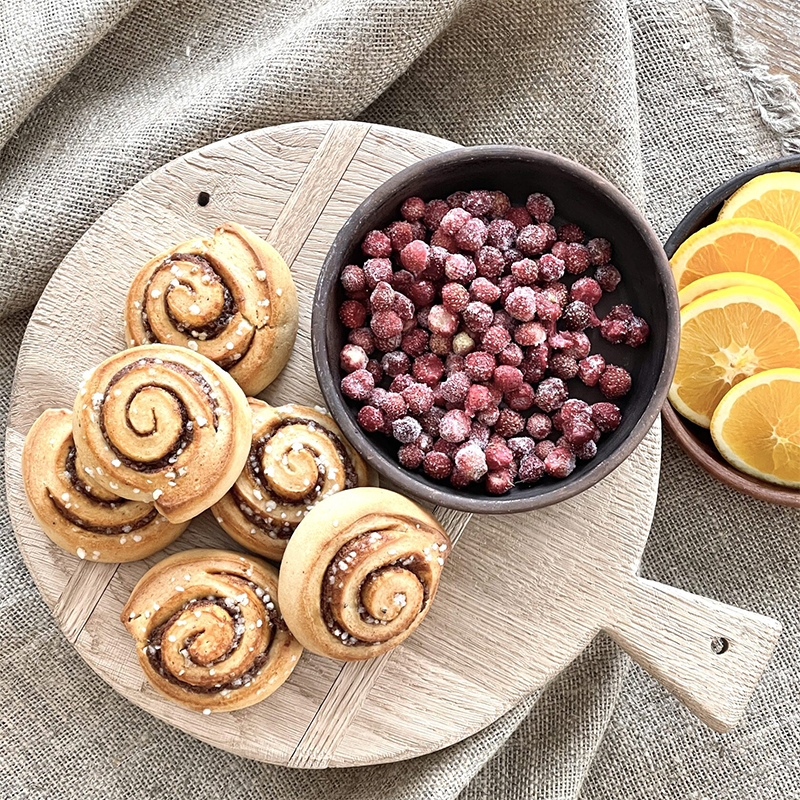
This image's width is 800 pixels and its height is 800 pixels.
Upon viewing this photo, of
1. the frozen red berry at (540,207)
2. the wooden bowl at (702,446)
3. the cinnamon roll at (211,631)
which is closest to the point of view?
the cinnamon roll at (211,631)

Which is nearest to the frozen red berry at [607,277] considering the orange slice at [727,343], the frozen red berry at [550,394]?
the frozen red berry at [550,394]

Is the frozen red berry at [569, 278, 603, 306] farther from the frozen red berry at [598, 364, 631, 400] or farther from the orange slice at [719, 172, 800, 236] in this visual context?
the orange slice at [719, 172, 800, 236]

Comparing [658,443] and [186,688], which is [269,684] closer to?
[186,688]

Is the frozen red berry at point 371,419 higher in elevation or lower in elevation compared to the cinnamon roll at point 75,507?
higher

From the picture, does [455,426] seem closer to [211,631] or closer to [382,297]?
[382,297]

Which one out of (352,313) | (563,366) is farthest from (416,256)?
(563,366)

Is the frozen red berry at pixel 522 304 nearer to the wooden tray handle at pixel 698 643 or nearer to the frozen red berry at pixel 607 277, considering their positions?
the frozen red berry at pixel 607 277

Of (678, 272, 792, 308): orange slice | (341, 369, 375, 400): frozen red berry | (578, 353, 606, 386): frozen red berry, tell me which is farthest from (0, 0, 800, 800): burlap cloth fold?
(341, 369, 375, 400): frozen red berry
